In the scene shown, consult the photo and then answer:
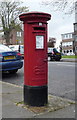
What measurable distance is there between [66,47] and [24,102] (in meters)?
65.8

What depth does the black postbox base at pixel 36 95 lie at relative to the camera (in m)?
4.10

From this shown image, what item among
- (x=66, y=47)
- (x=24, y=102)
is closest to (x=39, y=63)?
(x=24, y=102)

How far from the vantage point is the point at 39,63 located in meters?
4.10

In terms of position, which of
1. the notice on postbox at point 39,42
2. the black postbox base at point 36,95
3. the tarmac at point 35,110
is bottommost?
the tarmac at point 35,110

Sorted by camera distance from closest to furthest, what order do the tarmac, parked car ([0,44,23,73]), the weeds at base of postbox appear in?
the tarmac < the weeds at base of postbox < parked car ([0,44,23,73])

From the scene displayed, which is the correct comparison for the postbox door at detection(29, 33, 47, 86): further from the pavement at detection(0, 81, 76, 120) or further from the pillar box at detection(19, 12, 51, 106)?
the pavement at detection(0, 81, 76, 120)

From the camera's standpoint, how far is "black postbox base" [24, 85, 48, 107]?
161 inches

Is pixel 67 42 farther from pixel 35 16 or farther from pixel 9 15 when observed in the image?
pixel 35 16

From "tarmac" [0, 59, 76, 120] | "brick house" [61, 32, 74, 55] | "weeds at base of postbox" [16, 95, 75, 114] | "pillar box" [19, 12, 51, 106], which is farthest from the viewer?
"brick house" [61, 32, 74, 55]

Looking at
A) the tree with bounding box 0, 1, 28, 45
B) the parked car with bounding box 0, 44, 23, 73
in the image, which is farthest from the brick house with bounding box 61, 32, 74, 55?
the parked car with bounding box 0, 44, 23, 73

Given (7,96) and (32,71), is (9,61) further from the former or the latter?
(32,71)

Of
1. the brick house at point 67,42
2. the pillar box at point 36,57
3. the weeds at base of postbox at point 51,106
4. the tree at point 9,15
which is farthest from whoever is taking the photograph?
the brick house at point 67,42

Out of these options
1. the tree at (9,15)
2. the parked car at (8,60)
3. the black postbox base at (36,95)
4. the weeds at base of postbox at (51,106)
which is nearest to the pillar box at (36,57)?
the black postbox base at (36,95)

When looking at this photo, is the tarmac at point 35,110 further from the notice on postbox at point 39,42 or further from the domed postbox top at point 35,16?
the domed postbox top at point 35,16
